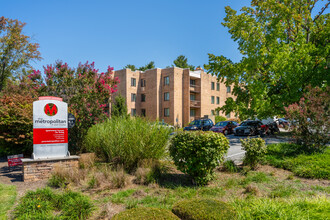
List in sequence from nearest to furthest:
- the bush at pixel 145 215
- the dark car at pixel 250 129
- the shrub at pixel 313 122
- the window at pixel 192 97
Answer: the bush at pixel 145 215, the shrub at pixel 313 122, the dark car at pixel 250 129, the window at pixel 192 97

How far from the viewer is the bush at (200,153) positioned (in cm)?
602

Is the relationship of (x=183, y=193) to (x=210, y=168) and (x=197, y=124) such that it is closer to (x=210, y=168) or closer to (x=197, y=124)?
(x=210, y=168)

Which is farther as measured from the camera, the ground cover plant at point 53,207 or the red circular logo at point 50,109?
the red circular logo at point 50,109

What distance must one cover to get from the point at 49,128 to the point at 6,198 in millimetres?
3016

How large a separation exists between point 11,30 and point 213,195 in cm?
2769

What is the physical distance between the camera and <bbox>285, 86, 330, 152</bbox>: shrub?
29.5ft

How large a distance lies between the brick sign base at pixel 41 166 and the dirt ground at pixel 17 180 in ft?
0.98

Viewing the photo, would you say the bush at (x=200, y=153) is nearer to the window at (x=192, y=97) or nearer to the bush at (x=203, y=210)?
the bush at (x=203, y=210)

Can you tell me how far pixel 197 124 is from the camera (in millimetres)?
25750

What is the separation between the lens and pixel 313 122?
909cm

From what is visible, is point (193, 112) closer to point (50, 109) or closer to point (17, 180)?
point (50, 109)

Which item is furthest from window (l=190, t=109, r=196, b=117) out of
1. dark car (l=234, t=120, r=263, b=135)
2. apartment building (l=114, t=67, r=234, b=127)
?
dark car (l=234, t=120, r=263, b=135)

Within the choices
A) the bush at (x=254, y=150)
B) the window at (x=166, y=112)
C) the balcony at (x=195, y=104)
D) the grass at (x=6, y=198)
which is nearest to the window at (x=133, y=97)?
the window at (x=166, y=112)

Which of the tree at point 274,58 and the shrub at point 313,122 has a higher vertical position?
the tree at point 274,58
